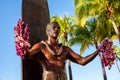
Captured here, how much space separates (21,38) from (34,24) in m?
1.01

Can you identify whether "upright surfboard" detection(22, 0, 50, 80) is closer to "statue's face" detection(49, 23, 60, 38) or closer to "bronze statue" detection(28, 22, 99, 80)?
"bronze statue" detection(28, 22, 99, 80)

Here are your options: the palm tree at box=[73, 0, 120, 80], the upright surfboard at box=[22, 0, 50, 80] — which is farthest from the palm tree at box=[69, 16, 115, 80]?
the upright surfboard at box=[22, 0, 50, 80]

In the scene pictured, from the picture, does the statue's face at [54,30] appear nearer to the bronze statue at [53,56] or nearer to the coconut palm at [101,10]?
Answer: the bronze statue at [53,56]

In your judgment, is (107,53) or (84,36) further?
(84,36)

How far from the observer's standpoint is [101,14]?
25.7 meters

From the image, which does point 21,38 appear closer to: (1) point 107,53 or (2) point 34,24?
(2) point 34,24

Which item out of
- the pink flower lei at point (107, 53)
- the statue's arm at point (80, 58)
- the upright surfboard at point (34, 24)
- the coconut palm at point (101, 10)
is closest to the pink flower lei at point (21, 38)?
the upright surfboard at point (34, 24)

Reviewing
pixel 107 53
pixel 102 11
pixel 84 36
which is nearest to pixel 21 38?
pixel 107 53

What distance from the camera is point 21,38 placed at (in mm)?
4914

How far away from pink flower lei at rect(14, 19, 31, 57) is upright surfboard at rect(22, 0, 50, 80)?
0.33 m

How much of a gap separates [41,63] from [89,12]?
69.3 ft

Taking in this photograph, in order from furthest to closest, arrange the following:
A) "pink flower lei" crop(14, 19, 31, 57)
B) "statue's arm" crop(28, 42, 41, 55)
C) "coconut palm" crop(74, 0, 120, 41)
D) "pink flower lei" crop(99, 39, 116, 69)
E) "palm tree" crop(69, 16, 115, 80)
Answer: "palm tree" crop(69, 16, 115, 80), "coconut palm" crop(74, 0, 120, 41), "pink flower lei" crop(99, 39, 116, 69), "statue's arm" crop(28, 42, 41, 55), "pink flower lei" crop(14, 19, 31, 57)

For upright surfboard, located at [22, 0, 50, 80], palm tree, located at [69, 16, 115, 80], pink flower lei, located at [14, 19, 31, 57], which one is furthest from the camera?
palm tree, located at [69, 16, 115, 80]

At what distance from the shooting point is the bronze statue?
5.14 m
